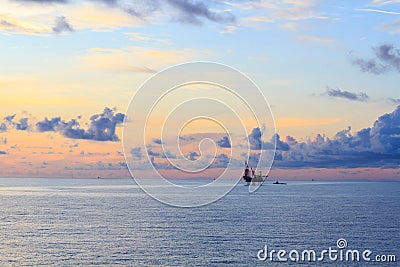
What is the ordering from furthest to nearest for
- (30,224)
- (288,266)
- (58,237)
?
(30,224) < (58,237) < (288,266)

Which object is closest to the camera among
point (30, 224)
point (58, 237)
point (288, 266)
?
point (288, 266)

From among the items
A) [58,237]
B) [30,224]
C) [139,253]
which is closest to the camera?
[139,253]

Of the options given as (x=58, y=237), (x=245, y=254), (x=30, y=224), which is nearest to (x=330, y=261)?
(x=245, y=254)

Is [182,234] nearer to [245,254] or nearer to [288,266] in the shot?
[245,254]

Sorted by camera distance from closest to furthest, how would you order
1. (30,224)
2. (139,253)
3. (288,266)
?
1. (288,266)
2. (139,253)
3. (30,224)

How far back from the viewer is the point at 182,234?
6319 inches

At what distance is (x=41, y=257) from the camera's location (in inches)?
4943

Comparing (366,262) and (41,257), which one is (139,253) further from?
(366,262)

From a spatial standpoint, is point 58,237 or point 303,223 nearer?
point 58,237

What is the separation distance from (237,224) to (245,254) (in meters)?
56.8

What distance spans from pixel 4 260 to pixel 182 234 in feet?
170

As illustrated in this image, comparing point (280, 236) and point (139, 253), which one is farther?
point (280, 236)

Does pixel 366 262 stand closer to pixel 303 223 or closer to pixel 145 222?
pixel 303 223

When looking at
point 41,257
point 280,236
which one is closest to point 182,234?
point 280,236
